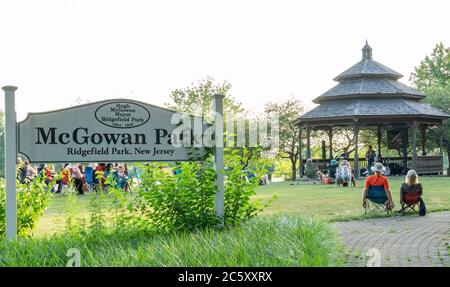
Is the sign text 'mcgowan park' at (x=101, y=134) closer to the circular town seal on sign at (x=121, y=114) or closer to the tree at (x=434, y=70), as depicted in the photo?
the circular town seal on sign at (x=121, y=114)

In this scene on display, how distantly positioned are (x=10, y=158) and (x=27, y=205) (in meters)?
1.34

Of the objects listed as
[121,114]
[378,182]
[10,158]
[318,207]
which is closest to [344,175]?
[318,207]

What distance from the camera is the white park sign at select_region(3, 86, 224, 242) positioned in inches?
336

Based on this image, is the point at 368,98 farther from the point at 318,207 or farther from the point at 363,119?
the point at 318,207

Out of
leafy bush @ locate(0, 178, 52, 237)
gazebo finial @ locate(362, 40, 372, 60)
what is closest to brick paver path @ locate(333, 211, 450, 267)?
leafy bush @ locate(0, 178, 52, 237)

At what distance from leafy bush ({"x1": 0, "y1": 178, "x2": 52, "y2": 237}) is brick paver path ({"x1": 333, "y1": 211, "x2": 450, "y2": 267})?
4.51 metres

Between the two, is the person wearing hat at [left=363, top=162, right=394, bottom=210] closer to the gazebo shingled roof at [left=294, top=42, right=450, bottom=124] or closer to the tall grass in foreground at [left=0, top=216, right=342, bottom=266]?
the tall grass in foreground at [left=0, top=216, right=342, bottom=266]

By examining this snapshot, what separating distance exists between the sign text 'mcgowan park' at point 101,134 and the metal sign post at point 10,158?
4.8 inches

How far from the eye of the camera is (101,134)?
8.72m

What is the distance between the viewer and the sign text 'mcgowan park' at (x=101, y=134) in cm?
858

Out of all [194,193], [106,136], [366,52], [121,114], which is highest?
[366,52]

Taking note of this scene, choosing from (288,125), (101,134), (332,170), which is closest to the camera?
(101,134)
